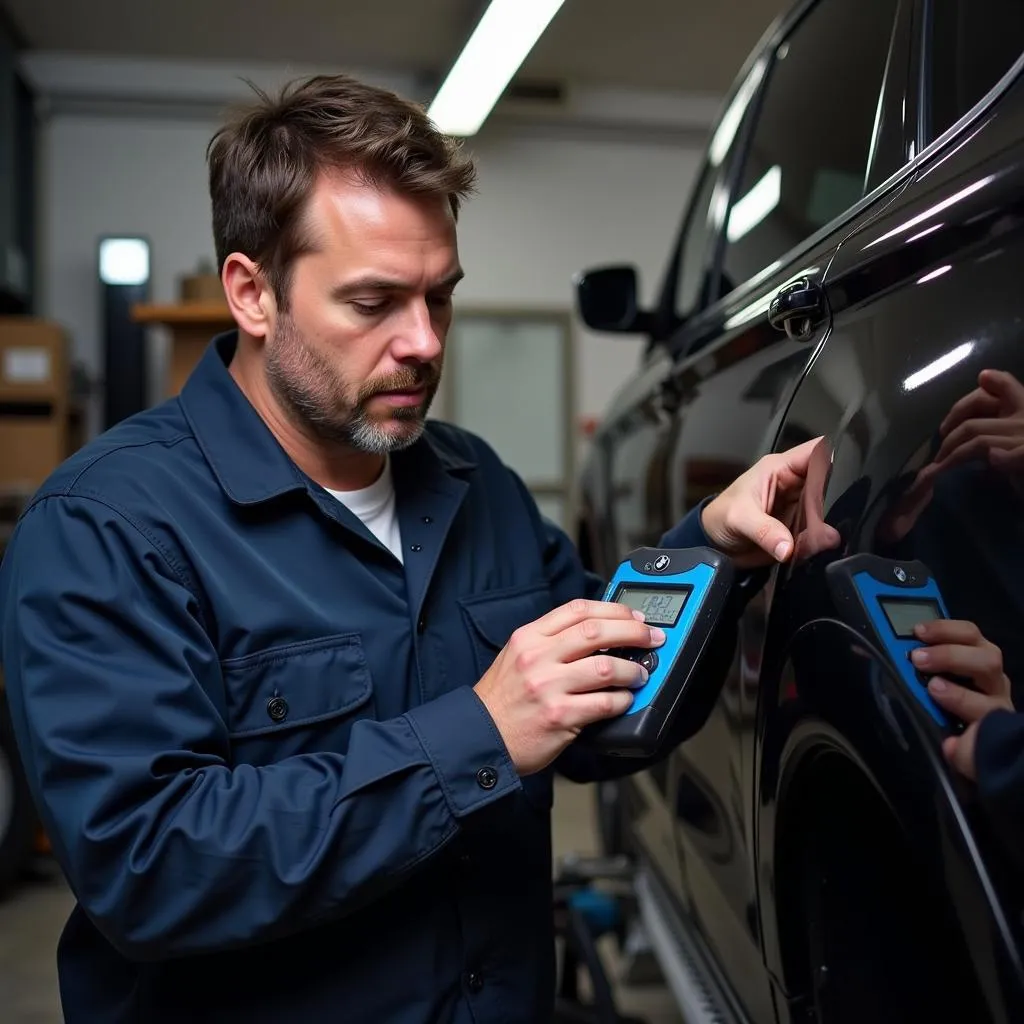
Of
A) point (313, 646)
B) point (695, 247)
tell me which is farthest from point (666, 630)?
point (695, 247)

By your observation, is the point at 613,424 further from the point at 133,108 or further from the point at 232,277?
the point at 133,108

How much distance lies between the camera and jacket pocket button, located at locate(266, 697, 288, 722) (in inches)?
46.3

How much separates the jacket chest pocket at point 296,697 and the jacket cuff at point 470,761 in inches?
7.1

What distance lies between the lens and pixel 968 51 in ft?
3.38

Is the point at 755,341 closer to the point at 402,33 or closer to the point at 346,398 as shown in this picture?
the point at 346,398

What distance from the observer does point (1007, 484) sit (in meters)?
0.68

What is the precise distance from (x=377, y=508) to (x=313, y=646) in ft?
0.85

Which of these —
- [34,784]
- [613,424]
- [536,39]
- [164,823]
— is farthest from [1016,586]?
[536,39]

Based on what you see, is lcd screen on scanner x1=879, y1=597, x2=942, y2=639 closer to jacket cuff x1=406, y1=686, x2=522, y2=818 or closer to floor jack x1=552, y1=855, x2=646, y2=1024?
jacket cuff x1=406, y1=686, x2=522, y2=818

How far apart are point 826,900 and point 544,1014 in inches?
16.8

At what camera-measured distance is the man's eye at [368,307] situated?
126 cm

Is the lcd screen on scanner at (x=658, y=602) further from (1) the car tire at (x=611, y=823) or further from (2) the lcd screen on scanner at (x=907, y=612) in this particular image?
(1) the car tire at (x=611, y=823)

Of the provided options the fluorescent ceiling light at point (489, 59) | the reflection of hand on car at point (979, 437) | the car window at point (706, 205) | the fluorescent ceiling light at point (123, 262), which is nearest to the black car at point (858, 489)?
the reflection of hand on car at point (979, 437)

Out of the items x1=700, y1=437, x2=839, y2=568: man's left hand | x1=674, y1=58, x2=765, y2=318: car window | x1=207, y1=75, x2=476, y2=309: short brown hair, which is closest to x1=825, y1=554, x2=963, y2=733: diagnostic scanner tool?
x1=700, y1=437, x2=839, y2=568: man's left hand
